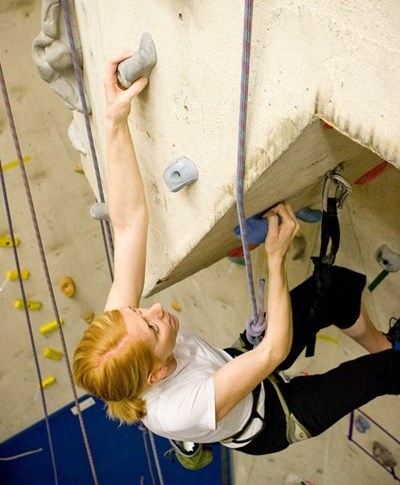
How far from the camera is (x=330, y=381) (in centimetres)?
164

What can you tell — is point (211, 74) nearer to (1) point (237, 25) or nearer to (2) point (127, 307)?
(1) point (237, 25)

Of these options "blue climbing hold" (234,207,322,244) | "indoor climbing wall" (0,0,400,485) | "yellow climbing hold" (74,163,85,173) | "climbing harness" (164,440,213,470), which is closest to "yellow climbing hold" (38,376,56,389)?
"indoor climbing wall" (0,0,400,485)

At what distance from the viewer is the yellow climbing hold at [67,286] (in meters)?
3.05

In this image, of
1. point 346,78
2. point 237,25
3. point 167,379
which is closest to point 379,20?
point 346,78

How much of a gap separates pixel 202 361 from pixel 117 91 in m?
0.68

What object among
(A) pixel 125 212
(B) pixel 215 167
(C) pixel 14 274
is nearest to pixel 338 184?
(B) pixel 215 167

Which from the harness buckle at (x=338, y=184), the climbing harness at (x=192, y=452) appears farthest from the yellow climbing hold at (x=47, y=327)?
the harness buckle at (x=338, y=184)

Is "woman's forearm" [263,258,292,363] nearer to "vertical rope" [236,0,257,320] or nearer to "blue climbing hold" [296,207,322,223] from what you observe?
"vertical rope" [236,0,257,320]

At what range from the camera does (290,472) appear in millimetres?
2980

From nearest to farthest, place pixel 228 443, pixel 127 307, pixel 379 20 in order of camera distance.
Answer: pixel 379 20 → pixel 127 307 → pixel 228 443

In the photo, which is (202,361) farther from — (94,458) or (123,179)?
(94,458)

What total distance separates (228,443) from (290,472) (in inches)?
58.3

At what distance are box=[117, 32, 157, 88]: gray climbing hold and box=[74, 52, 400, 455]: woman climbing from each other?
31mm

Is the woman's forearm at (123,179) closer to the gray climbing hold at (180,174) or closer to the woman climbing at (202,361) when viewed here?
the woman climbing at (202,361)
